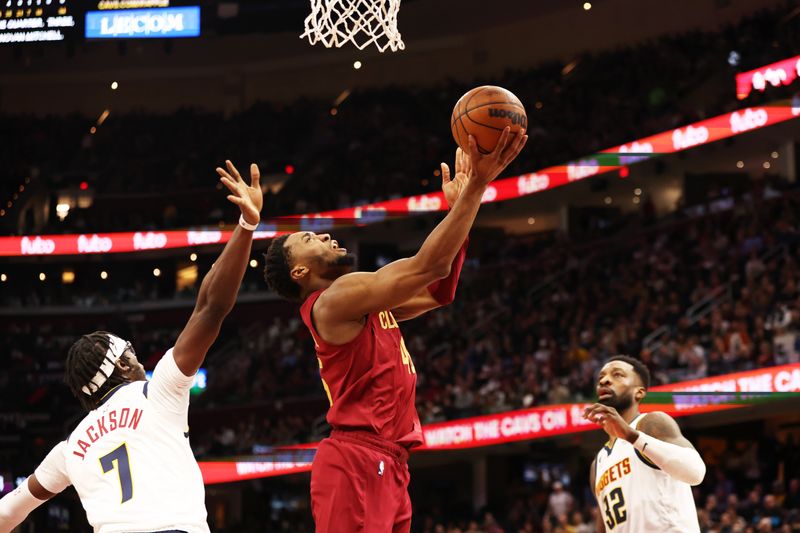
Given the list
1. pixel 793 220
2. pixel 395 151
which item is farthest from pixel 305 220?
pixel 793 220

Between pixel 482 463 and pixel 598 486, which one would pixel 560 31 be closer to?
pixel 482 463

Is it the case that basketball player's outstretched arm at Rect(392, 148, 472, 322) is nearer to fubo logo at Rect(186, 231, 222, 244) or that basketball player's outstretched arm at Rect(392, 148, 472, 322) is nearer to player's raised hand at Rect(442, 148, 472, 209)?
player's raised hand at Rect(442, 148, 472, 209)

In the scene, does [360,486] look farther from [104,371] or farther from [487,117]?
[487,117]

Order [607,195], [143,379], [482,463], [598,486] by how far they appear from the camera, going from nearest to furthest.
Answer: [143,379], [598,486], [482,463], [607,195]

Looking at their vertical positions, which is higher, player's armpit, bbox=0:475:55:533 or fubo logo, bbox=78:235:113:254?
fubo logo, bbox=78:235:113:254

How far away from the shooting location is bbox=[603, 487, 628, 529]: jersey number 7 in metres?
6.00

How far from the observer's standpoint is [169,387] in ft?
13.2

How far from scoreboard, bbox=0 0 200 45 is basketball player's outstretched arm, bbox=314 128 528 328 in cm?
1733

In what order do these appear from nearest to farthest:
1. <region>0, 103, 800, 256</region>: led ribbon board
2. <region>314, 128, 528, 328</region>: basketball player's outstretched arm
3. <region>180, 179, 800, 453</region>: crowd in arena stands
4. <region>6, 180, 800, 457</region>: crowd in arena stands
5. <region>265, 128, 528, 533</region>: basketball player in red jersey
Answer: <region>314, 128, 528, 328</region>: basketball player's outstretched arm
<region>265, 128, 528, 533</region>: basketball player in red jersey
<region>180, 179, 800, 453</region>: crowd in arena stands
<region>6, 180, 800, 457</region>: crowd in arena stands
<region>0, 103, 800, 256</region>: led ribbon board

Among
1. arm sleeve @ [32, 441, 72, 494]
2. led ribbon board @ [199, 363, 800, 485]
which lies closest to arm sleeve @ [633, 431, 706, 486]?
arm sleeve @ [32, 441, 72, 494]

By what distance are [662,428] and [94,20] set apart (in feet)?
56.5

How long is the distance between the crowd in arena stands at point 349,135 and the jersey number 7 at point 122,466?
1866 centimetres

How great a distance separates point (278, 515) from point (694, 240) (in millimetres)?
10385

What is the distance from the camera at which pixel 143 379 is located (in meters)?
4.38
